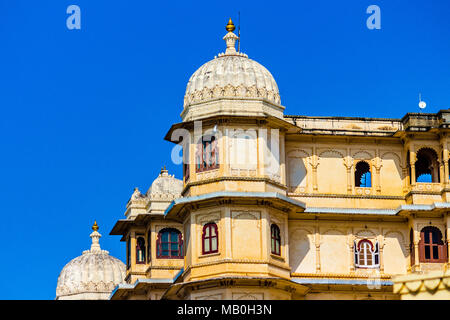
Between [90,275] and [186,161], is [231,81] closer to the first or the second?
[186,161]

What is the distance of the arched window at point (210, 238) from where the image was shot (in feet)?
184

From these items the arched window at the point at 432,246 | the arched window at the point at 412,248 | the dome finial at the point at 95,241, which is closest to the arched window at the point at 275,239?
the arched window at the point at 412,248

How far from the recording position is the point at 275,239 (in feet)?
188

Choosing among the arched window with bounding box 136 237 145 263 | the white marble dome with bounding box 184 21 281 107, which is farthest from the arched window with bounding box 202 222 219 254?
the arched window with bounding box 136 237 145 263

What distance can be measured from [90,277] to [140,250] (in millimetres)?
14236

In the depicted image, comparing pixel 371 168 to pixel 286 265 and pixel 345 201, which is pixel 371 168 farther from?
pixel 286 265

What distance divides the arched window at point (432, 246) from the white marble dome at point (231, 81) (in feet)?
30.8

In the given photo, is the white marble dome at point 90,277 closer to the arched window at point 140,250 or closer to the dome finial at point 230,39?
the arched window at point 140,250

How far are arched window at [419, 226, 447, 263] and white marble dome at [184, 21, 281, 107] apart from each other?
9374mm

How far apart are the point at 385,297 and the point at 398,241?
120 inches
